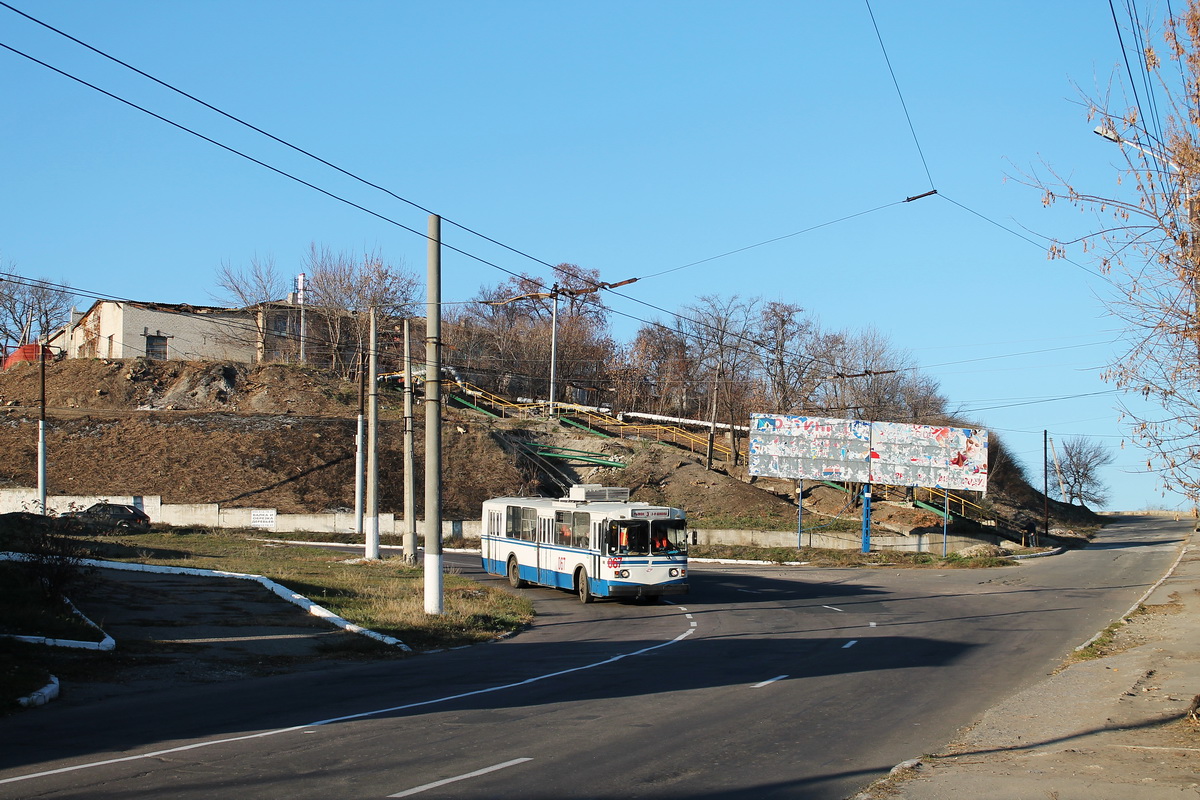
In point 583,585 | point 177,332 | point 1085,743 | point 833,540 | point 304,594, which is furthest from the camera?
point 177,332

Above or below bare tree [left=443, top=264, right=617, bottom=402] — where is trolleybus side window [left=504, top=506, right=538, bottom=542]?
below

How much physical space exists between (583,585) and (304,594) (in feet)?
24.7

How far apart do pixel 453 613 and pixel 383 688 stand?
26.5ft

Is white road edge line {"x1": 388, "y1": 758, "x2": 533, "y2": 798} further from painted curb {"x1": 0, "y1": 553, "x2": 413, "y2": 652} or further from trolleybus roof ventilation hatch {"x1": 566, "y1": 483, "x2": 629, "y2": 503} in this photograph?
trolleybus roof ventilation hatch {"x1": 566, "y1": 483, "x2": 629, "y2": 503}

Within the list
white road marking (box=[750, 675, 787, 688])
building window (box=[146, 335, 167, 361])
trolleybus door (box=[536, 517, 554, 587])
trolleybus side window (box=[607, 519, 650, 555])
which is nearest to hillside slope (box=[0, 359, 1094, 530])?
building window (box=[146, 335, 167, 361])

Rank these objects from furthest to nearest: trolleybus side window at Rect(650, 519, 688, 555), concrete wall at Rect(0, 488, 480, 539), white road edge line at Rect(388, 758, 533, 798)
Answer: concrete wall at Rect(0, 488, 480, 539), trolleybus side window at Rect(650, 519, 688, 555), white road edge line at Rect(388, 758, 533, 798)

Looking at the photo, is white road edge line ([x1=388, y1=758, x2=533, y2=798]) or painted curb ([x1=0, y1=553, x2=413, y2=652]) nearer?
white road edge line ([x1=388, y1=758, x2=533, y2=798])

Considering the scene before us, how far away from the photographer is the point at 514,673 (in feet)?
49.4

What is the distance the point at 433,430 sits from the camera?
21.1 meters

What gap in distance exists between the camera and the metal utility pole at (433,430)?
2078 cm

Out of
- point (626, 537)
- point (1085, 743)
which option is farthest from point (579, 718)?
point (626, 537)

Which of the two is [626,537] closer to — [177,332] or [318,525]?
[318,525]

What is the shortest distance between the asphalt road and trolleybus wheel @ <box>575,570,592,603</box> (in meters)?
4.13

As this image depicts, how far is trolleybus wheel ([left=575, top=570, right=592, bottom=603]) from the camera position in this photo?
27.0m
